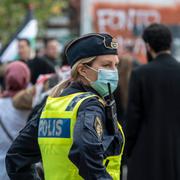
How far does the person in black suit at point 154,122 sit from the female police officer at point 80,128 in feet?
7.25

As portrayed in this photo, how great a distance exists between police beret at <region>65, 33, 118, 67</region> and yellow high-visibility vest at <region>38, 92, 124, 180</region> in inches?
8.3

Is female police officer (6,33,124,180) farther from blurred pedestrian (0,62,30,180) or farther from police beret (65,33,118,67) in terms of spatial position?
blurred pedestrian (0,62,30,180)

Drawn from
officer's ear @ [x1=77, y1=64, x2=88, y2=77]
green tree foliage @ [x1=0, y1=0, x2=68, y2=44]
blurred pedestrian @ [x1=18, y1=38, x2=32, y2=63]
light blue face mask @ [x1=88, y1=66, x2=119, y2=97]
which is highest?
officer's ear @ [x1=77, y1=64, x2=88, y2=77]

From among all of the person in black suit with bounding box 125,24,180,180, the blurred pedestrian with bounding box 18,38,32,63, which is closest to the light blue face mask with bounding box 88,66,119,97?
the person in black suit with bounding box 125,24,180,180

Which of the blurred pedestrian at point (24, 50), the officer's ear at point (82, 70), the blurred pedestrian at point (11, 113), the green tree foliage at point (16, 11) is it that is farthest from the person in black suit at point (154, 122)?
the green tree foliage at point (16, 11)

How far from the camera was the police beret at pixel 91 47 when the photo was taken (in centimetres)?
382

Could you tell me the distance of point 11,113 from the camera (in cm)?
633

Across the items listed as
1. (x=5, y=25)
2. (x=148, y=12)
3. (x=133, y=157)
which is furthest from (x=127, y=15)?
(x=5, y=25)

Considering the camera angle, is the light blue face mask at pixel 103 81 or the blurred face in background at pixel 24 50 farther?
the blurred face in background at pixel 24 50

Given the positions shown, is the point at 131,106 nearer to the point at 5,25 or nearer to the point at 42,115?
the point at 42,115

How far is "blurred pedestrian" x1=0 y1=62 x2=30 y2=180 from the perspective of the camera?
564cm

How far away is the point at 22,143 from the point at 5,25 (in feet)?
63.2

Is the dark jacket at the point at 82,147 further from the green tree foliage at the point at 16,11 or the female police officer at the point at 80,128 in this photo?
the green tree foliage at the point at 16,11

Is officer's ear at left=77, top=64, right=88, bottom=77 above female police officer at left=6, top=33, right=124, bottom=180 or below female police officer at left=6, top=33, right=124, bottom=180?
above
